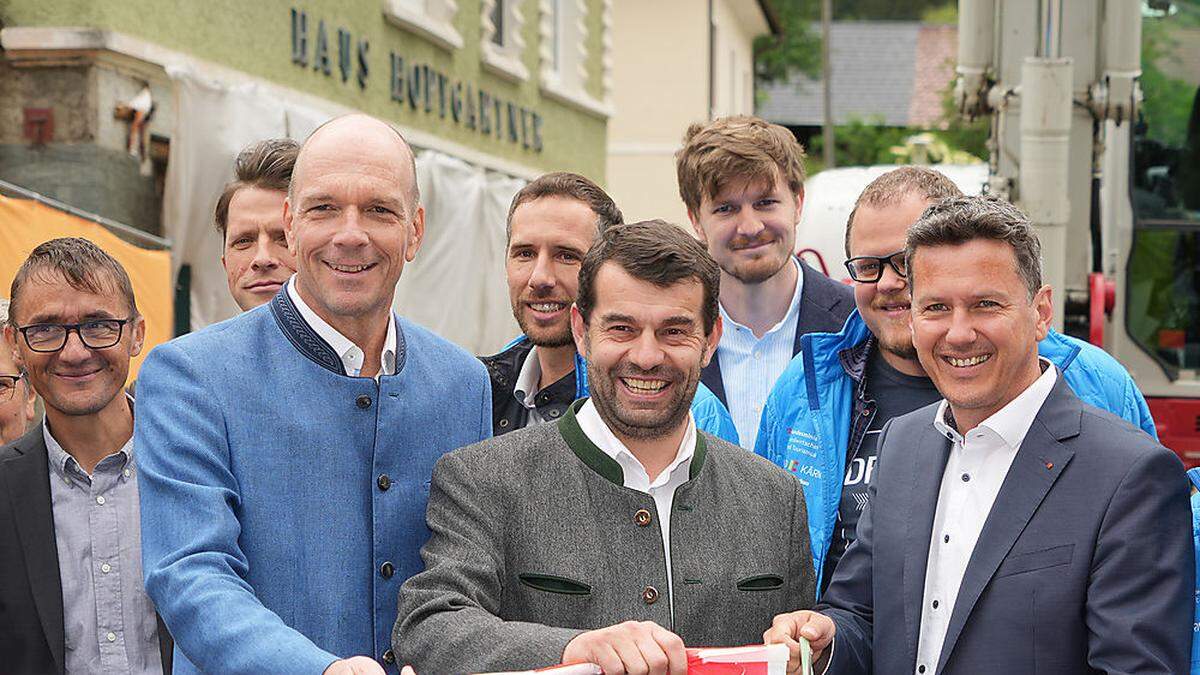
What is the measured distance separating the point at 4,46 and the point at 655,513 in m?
7.02

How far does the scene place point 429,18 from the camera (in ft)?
51.4

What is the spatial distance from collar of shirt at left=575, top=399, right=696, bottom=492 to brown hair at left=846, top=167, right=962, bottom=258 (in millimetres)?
1340

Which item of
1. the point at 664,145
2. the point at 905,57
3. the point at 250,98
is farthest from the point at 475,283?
the point at 905,57

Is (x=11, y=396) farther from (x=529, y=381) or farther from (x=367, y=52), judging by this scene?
(x=367, y=52)

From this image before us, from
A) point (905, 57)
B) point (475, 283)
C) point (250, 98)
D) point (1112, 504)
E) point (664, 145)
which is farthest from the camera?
point (905, 57)

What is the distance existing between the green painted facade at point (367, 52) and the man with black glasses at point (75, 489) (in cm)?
542

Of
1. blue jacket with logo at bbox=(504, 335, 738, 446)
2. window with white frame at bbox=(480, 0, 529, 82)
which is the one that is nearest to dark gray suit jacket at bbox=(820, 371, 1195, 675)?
blue jacket with logo at bbox=(504, 335, 738, 446)

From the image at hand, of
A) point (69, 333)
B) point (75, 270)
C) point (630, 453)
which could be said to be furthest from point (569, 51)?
point (630, 453)

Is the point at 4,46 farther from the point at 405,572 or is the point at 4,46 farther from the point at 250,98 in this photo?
the point at 405,572

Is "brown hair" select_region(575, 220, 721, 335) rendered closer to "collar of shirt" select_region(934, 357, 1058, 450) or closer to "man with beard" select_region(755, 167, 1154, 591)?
"collar of shirt" select_region(934, 357, 1058, 450)

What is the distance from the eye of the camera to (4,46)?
9031 millimetres

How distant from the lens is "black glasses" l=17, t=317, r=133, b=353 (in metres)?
4.10

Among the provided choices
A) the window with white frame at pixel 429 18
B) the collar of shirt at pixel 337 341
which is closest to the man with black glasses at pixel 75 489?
the collar of shirt at pixel 337 341

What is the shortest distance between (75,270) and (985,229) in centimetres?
237
